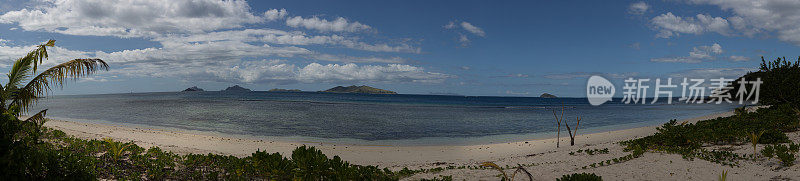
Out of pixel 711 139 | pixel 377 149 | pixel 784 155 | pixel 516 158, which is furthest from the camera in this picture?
pixel 377 149

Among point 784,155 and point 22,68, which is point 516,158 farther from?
point 22,68

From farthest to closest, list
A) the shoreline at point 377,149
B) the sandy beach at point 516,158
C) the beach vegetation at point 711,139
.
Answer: the shoreline at point 377,149 < the beach vegetation at point 711,139 < the sandy beach at point 516,158

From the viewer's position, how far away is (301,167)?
20.6ft

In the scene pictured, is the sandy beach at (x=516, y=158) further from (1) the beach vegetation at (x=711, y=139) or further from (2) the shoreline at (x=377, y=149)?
(1) the beach vegetation at (x=711, y=139)

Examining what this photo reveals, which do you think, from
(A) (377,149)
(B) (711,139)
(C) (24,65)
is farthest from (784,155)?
(C) (24,65)

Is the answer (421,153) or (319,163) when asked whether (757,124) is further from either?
(319,163)

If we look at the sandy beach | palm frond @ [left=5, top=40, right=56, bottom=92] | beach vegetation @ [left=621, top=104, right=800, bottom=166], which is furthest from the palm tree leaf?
beach vegetation @ [left=621, top=104, right=800, bottom=166]

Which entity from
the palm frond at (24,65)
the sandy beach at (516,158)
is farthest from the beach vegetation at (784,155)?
the palm frond at (24,65)

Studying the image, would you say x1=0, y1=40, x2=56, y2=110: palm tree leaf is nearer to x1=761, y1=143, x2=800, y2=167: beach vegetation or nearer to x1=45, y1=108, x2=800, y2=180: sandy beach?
x1=45, y1=108, x2=800, y2=180: sandy beach

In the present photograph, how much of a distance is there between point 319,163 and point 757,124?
1745cm

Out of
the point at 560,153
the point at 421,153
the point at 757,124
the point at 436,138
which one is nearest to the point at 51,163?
the point at 421,153

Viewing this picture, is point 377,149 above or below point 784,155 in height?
below

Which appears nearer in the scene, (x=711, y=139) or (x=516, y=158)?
(x=711, y=139)

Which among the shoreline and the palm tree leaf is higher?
the palm tree leaf
